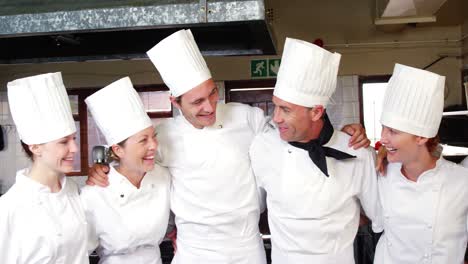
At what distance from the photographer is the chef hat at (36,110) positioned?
1715mm

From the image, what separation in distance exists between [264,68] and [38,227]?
4.22 metres

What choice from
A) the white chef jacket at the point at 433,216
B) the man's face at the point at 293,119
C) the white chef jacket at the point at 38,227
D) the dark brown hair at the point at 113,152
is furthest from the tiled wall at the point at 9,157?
the white chef jacket at the point at 433,216

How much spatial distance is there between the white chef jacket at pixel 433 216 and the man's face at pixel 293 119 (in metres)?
0.44

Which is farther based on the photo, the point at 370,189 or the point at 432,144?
the point at 370,189

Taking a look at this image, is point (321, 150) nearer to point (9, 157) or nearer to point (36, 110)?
point (36, 110)

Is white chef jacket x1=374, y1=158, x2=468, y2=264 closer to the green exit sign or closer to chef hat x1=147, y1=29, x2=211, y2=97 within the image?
chef hat x1=147, y1=29, x2=211, y2=97

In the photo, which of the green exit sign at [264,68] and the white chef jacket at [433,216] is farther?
the green exit sign at [264,68]

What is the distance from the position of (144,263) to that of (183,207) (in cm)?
29

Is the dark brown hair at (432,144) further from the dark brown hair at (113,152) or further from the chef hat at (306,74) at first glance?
the dark brown hair at (113,152)

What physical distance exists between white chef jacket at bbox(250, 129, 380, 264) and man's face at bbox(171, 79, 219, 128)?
296 mm

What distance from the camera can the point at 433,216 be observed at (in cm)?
180

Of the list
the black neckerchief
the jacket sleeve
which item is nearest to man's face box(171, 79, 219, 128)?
the black neckerchief

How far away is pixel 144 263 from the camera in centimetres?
206

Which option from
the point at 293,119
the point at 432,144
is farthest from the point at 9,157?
the point at 432,144
